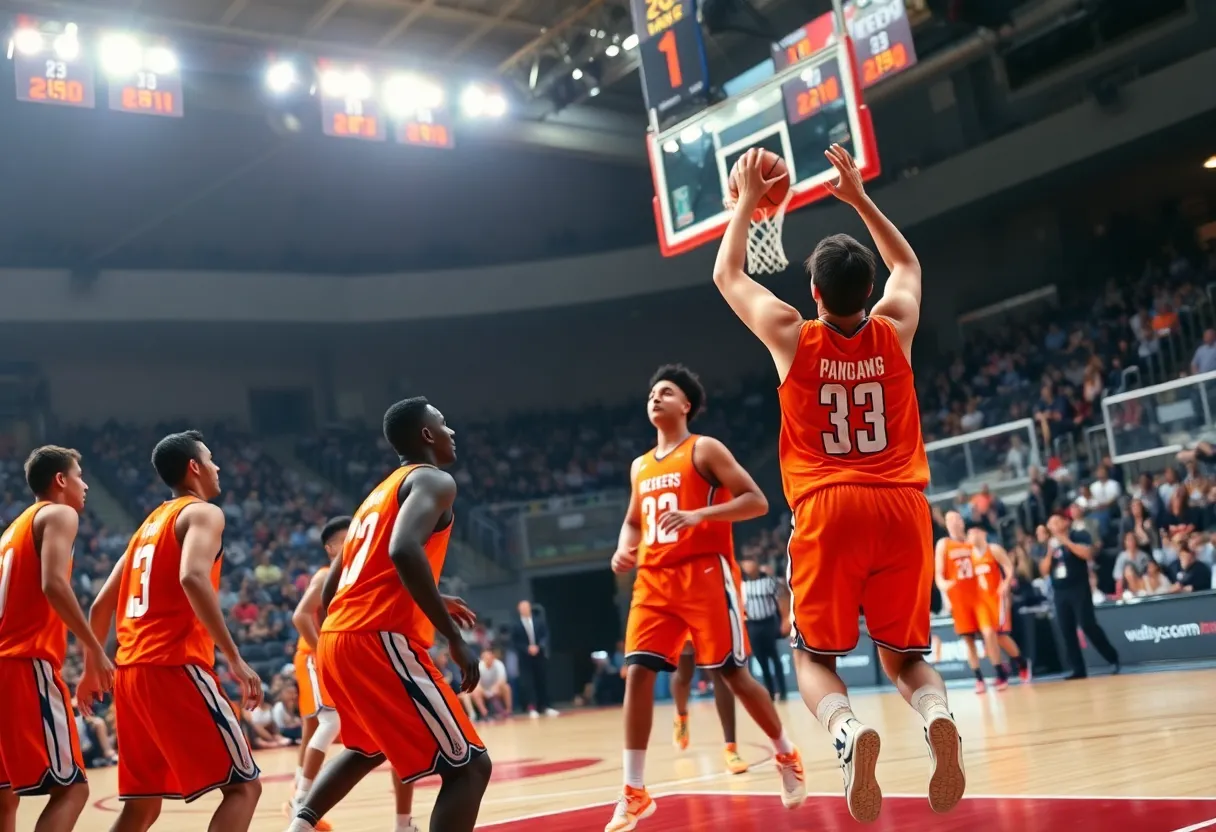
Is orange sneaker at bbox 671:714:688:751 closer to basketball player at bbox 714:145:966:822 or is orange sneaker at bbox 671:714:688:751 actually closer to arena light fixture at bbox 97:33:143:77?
basketball player at bbox 714:145:966:822

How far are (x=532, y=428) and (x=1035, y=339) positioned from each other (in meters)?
11.1

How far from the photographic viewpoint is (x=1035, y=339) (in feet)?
67.3

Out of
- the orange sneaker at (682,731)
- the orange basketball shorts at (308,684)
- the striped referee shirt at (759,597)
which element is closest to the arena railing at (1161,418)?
the striped referee shirt at (759,597)

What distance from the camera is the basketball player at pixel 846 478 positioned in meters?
3.75

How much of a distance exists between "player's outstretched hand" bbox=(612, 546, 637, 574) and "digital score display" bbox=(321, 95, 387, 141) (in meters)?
12.1

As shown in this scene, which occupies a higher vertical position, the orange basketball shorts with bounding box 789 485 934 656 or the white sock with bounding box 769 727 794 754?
the orange basketball shorts with bounding box 789 485 934 656

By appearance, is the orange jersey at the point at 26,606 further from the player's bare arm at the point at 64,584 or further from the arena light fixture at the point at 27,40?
the arena light fixture at the point at 27,40

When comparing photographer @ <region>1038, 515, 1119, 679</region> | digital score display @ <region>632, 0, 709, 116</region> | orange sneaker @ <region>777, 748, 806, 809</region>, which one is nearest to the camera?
orange sneaker @ <region>777, 748, 806, 809</region>

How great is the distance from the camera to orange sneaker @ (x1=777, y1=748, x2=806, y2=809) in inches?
215

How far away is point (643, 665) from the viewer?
18.8 feet

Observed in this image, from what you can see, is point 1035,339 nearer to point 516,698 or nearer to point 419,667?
point 516,698

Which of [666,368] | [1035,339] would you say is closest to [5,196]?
[1035,339]

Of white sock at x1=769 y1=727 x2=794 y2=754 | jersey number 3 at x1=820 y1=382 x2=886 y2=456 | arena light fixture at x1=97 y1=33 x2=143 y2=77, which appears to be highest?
arena light fixture at x1=97 y1=33 x2=143 y2=77

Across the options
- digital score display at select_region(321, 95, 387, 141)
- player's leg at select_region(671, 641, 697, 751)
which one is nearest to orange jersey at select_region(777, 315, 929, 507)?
player's leg at select_region(671, 641, 697, 751)
